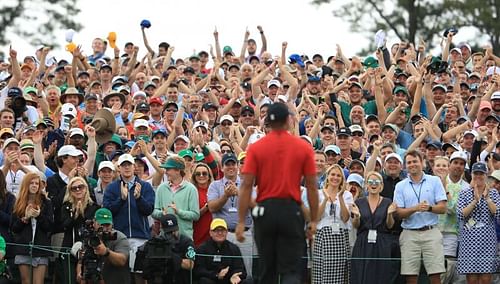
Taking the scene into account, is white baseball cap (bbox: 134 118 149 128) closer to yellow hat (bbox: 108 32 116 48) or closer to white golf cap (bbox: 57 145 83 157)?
white golf cap (bbox: 57 145 83 157)

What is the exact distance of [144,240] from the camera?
21094mm

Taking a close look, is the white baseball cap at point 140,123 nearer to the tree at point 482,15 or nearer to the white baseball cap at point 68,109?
the white baseball cap at point 68,109

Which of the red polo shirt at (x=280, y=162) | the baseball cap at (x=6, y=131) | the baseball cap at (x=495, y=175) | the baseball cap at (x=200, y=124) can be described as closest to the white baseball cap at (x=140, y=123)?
the baseball cap at (x=200, y=124)

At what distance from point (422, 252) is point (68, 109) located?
7.15 metres

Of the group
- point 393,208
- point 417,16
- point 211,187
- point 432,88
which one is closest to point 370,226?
point 393,208

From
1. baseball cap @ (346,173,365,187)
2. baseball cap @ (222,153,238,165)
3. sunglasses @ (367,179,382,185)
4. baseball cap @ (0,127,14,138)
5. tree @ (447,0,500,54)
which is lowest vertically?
sunglasses @ (367,179,382,185)

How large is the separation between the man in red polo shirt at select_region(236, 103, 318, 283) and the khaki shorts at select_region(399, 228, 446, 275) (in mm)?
4201

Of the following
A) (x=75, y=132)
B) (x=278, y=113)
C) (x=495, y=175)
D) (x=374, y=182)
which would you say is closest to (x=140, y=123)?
(x=75, y=132)

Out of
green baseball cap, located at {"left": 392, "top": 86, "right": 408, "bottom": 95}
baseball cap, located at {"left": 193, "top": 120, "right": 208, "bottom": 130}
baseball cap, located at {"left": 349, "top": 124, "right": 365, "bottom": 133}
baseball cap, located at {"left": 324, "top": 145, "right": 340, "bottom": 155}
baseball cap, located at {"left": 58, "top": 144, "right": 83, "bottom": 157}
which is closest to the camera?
baseball cap, located at {"left": 58, "top": 144, "right": 83, "bottom": 157}

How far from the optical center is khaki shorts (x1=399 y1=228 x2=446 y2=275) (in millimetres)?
20469

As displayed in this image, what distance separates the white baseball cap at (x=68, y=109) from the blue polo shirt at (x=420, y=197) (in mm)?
6404

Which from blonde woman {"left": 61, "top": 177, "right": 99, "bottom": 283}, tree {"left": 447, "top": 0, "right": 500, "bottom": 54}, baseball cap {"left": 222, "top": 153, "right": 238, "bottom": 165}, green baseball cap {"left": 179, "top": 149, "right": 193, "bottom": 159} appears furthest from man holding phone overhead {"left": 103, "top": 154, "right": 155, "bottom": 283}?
tree {"left": 447, "top": 0, "right": 500, "bottom": 54}

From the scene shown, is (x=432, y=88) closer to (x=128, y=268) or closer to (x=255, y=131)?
(x=255, y=131)

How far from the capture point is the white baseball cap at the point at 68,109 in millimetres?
24547
